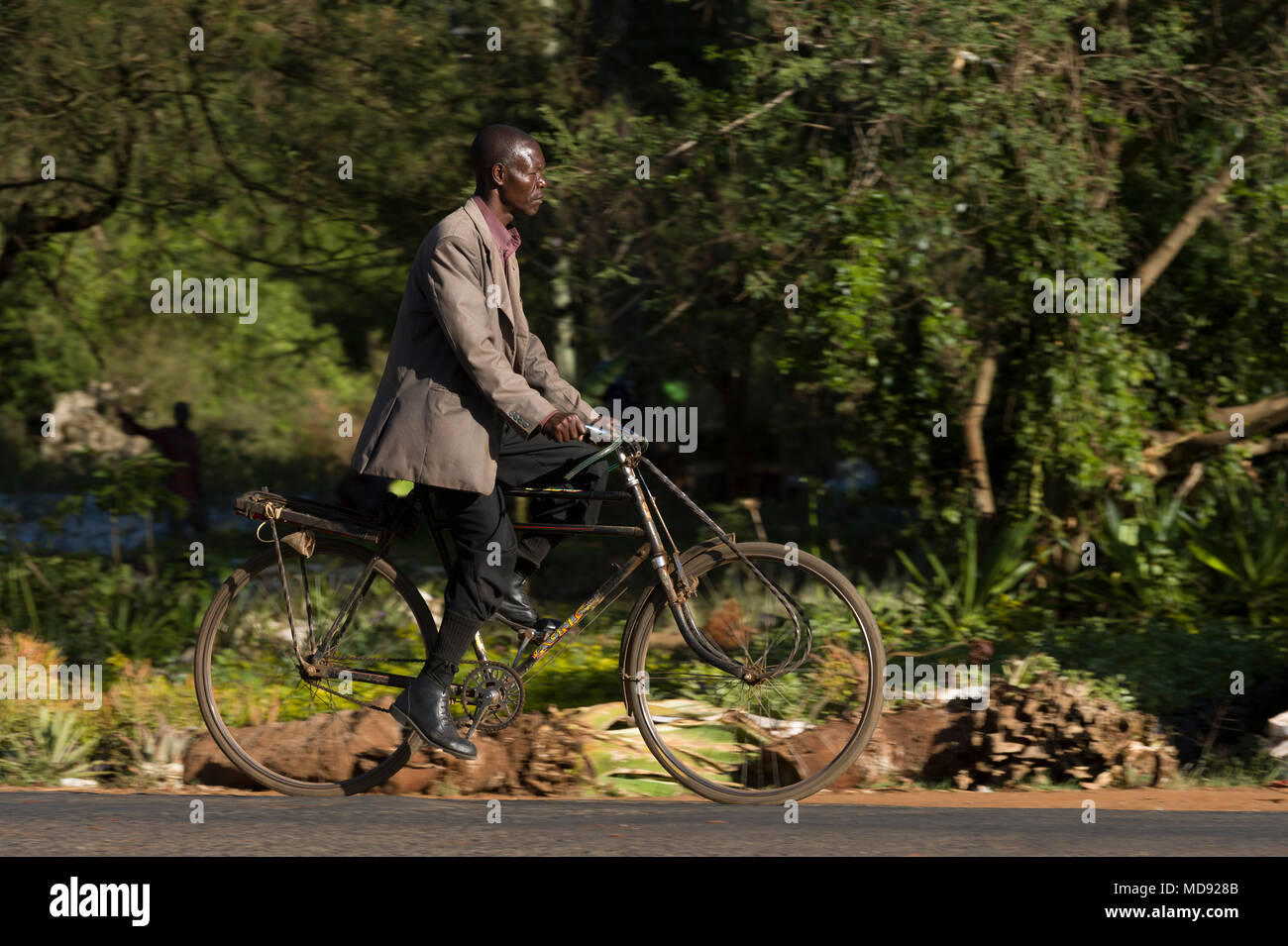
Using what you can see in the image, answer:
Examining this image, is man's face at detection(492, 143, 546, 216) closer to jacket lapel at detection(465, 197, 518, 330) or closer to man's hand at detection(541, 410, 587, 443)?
jacket lapel at detection(465, 197, 518, 330)

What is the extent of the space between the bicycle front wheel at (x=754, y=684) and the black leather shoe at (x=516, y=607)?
0.35 meters

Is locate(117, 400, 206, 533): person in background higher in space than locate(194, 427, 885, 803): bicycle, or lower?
higher

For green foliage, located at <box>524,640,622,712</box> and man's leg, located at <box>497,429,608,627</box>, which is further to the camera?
green foliage, located at <box>524,640,622,712</box>

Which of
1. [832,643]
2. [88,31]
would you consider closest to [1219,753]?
[832,643]

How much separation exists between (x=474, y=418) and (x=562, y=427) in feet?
1.05

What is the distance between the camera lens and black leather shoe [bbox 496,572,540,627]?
4781 mm

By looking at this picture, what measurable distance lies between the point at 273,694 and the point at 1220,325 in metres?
6.34

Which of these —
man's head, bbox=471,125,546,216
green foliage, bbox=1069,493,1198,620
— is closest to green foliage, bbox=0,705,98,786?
man's head, bbox=471,125,546,216

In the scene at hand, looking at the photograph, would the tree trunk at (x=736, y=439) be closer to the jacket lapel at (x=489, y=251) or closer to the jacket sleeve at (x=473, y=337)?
the jacket lapel at (x=489, y=251)

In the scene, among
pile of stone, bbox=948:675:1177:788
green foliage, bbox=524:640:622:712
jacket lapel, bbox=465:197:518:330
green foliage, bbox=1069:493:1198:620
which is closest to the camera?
jacket lapel, bbox=465:197:518:330

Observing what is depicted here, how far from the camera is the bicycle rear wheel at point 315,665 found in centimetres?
497

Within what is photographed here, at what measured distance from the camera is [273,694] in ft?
18.2

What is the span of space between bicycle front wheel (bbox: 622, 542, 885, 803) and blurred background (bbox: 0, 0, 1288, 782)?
36.1 inches

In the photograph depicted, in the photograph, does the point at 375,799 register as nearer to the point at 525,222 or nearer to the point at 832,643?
the point at 832,643
